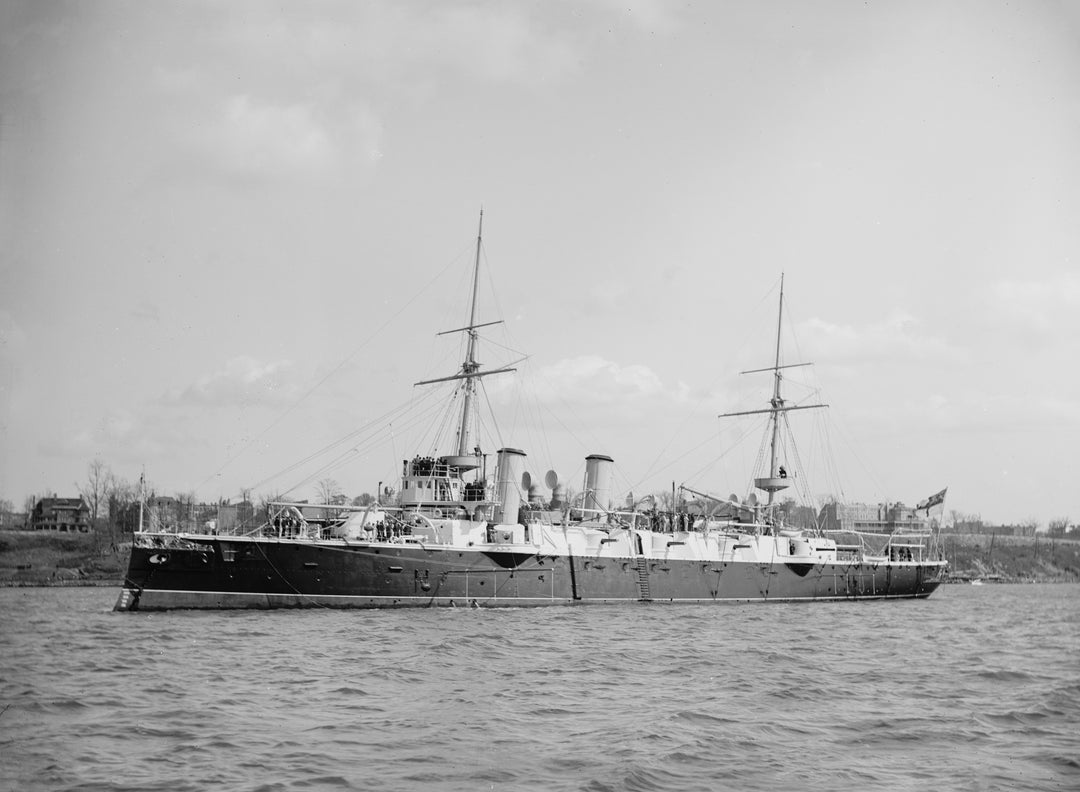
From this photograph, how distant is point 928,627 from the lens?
126ft

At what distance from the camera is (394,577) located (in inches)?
1499

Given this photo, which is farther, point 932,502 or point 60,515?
point 60,515

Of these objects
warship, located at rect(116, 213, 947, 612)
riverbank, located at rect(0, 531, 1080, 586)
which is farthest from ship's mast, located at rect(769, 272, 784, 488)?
riverbank, located at rect(0, 531, 1080, 586)

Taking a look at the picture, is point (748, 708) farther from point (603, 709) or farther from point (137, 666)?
point (137, 666)

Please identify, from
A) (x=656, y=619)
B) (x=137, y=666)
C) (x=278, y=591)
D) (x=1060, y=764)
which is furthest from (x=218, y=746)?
(x=656, y=619)

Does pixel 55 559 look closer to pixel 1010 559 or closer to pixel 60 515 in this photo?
pixel 60 515

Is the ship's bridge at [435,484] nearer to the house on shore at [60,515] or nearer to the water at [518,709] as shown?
the water at [518,709]

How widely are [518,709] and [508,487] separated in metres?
27.9

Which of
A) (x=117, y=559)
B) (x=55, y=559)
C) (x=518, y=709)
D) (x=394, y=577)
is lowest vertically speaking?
(x=55, y=559)

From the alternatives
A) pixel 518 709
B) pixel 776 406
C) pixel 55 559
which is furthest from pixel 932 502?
pixel 55 559

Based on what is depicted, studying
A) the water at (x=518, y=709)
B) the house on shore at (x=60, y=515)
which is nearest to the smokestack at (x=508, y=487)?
the water at (x=518, y=709)

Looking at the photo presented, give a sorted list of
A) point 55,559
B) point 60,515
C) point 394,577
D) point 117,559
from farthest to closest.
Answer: point 60,515 < point 55,559 < point 117,559 < point 394,577

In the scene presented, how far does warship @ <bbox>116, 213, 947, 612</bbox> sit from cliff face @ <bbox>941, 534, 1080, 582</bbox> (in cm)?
7378

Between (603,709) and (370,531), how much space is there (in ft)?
78.1
